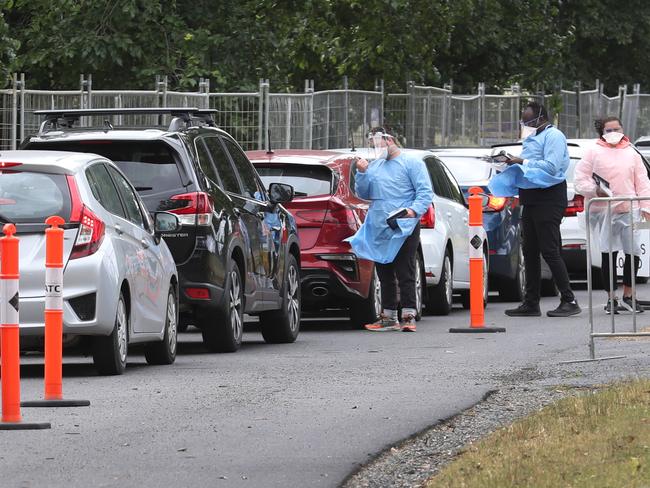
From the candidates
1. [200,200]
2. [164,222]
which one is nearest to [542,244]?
[200,200]

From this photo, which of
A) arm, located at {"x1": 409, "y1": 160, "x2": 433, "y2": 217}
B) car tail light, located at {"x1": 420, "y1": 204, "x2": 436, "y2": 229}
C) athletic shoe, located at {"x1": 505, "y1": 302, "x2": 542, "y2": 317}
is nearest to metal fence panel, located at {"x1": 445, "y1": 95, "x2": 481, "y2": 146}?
car tail light, located at {"x1": 420, "y1": 204, "x2": 436, "y2": 229}

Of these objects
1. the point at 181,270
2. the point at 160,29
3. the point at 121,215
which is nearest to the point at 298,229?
the point at 181,270

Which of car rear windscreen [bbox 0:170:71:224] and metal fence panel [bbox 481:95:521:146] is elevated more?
metal fence panel [bbox 481:95:521:146]

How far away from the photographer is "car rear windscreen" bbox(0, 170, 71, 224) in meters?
11.2

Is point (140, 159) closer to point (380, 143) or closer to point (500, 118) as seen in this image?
point (380, 143)

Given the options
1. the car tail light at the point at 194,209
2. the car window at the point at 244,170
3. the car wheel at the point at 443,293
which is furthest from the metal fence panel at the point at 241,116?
the car tail light at the point at 194,209

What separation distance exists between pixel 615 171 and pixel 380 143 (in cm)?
241

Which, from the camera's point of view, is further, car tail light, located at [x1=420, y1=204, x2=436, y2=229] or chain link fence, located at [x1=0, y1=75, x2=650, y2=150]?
chain link fence, located at [x1=0, y1=75, x2=650, y2=150]

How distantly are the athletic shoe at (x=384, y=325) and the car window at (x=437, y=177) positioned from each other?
7.76 ft

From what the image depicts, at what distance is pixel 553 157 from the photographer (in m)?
16.8

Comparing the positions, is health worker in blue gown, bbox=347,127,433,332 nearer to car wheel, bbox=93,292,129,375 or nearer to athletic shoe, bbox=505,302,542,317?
athletic shoe, bbox=505,302,542,317

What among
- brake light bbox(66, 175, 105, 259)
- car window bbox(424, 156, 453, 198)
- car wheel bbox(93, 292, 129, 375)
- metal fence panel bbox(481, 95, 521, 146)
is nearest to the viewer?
brake light bbox(66, 175, 105, 259)

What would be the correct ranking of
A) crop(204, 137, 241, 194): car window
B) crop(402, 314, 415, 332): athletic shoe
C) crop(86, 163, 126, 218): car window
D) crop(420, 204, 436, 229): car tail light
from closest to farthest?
crop(86, 163, 126, 218): car window, crop(204, 137, 241, 194): car window, crop(402, 314, 415, 332): athletic shoe, crop(420, 204, 436, 229): car tail light

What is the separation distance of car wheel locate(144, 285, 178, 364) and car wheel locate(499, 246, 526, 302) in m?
8.33
